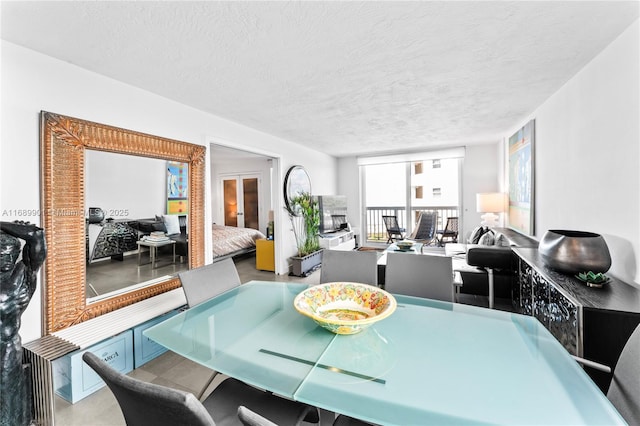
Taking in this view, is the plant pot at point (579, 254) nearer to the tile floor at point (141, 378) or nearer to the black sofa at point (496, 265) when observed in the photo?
the black sofa at point (496, 265)

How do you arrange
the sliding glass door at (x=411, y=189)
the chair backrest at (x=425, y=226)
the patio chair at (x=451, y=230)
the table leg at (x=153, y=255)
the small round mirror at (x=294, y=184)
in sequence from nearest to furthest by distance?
the table leg at (x=153, y=255) < the small round mirror at (x=294, y=184) < the chair backrest at (x=425, y=226) < the patio chair at (x=451, y=230) < the sliding glass door at (x=411, y=189)

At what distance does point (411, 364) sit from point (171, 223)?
2.61 m

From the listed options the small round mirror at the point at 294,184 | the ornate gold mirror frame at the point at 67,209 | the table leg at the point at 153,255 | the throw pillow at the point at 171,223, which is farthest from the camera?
the small round mirror at the point at 294,184

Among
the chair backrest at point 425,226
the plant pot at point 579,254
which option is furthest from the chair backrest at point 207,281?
the chair backrest at point 425,226

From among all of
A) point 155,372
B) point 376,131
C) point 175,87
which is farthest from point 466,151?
point 155,372

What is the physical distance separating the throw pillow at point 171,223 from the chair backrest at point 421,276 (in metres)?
2.19

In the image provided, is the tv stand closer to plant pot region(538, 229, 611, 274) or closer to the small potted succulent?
plant pot region(538, 229, 611, 274)

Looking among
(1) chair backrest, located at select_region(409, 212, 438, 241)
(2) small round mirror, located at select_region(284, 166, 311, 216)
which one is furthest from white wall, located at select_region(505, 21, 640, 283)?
(2) small round mirror, located at select_region(284, 166, 311, 216)

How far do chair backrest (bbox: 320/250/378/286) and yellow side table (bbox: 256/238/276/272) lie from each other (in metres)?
2.71

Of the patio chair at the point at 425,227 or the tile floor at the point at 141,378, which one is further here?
the patio chair at the point at 425,227

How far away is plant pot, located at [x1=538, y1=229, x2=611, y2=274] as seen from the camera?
5.80 ft

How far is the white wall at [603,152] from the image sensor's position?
1.69m

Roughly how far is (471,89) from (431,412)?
2.82 m

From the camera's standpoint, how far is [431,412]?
2.77 ft
